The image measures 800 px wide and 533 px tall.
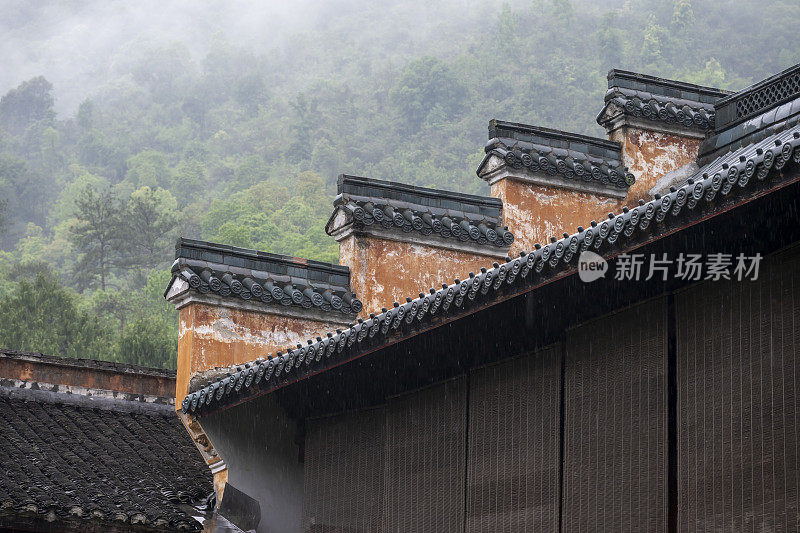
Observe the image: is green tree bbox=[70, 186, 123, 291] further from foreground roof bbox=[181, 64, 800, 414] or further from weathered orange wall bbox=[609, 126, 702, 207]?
foreground roof bbox=[181, 64, 800, 414]

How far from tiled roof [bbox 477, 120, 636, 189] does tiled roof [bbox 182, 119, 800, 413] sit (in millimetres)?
4739

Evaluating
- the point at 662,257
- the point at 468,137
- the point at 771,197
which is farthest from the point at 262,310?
the point at 468,137

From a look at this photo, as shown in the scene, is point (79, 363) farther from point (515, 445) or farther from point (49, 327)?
point (49, 327)

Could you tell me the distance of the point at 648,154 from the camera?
52.6ft

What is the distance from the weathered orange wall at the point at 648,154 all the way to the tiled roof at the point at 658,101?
21 cm

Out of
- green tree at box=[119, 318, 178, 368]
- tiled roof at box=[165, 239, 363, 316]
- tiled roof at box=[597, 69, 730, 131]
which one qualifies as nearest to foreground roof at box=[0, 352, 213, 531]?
tiled roof at box=[165, 239, 363, 316]

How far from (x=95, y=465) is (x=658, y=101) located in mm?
8300

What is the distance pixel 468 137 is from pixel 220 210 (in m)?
29.1

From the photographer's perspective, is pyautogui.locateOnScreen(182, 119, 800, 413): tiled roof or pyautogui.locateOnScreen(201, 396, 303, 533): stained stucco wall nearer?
pyautogui.locateOnScreen(182, 119, 800, 413): tiled roof

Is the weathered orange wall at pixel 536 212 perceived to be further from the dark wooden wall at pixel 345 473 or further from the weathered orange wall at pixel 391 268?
the dark wooden wall at pixel 345 473

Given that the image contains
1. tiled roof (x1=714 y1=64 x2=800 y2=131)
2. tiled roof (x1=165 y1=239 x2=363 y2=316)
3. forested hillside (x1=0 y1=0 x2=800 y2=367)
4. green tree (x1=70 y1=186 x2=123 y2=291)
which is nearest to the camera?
tiled roof (x1=714 y1=64 x2=800 y2=131)

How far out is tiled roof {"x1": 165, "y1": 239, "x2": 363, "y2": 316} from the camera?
14.5 metres

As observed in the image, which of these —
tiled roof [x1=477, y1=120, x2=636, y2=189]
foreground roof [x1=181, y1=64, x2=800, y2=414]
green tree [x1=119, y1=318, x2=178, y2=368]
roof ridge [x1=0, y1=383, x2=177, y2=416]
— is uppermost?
green tree [x1=119, y1=318, x2=178, y2=368]

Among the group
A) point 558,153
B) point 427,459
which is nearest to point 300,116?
point 558,153
